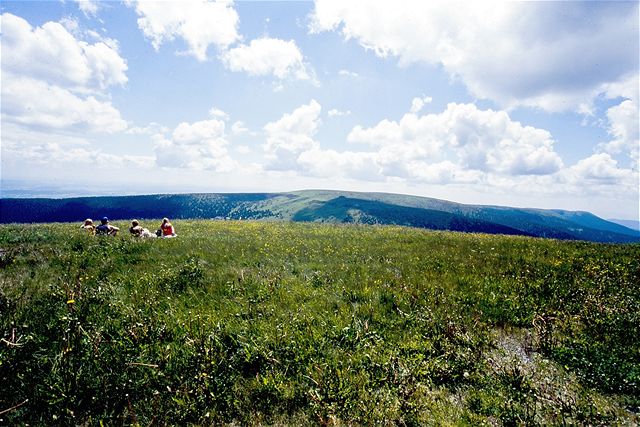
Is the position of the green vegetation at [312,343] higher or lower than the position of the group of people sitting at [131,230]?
lower

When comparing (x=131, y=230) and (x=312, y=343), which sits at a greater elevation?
(x=131, y=230)

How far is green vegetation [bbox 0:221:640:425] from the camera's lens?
4707mm

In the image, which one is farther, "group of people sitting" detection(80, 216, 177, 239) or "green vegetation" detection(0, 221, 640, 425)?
"group of people sitting" detection(80, 216, 177, 239)

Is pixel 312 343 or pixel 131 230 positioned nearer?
pixel 312 343

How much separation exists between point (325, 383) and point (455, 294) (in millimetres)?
5396

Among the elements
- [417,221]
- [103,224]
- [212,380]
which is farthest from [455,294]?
[417,221]

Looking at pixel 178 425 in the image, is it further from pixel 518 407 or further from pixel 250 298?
pixel 518 407

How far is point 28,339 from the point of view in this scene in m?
5.40

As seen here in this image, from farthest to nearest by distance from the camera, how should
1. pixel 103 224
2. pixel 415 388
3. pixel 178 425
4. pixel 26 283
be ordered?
pixel 103 224 → pixel 26 283 → pixel 415 388 → pixel 178 425

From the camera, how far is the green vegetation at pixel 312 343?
185 inches

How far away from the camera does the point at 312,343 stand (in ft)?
20.9

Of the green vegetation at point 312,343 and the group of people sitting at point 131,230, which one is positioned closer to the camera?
the green vegetation at point 312,343

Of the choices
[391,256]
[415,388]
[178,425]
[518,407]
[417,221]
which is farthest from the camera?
[417,221]

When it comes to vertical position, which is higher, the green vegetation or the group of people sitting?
the group of people sitting
